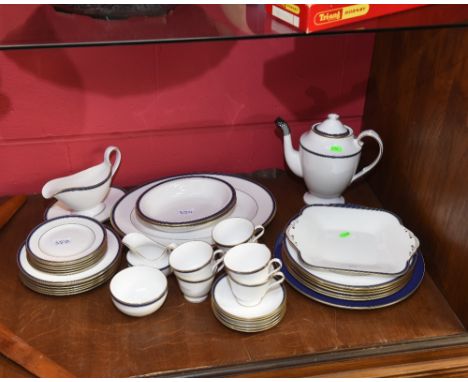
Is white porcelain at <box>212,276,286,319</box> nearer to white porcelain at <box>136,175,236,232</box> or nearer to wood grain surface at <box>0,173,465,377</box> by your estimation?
wood grain surface at <box>0,173,465,377</box>

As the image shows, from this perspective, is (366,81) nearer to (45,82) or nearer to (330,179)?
(330,179)

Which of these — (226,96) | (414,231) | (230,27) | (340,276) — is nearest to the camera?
(230,27)

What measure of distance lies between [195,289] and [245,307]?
0.10m

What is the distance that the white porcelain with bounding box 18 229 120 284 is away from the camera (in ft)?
3.21

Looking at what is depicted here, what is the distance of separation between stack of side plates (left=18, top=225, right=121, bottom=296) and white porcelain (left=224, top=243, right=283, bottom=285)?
24 cm

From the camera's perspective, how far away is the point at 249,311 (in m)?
0.91

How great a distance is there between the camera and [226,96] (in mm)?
1222

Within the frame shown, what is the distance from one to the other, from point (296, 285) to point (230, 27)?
48cm

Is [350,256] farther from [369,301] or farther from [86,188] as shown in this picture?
[86,188]

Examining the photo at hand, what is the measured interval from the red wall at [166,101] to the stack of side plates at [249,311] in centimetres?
46

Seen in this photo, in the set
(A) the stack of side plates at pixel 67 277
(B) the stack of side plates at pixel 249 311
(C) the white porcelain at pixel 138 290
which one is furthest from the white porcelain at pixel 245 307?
(A) the stack of side plates at pixel 67 277

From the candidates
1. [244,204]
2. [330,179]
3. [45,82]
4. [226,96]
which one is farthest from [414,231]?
[45,82]

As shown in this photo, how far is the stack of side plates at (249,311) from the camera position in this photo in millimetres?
897

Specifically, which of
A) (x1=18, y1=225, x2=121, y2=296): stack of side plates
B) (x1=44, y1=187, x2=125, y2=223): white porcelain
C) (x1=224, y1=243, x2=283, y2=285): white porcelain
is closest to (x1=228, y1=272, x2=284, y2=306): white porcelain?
(x1=224, y1=243, x2=283, y2=285): white porcelain
